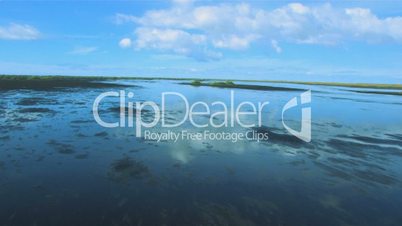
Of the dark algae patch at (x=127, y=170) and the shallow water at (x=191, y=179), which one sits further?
the dark algae patch at (x=127, y=170)

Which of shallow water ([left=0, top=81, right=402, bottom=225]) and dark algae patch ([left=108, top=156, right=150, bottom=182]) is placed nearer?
shallow water ([left=0, top=81, right=402, bottom=225])

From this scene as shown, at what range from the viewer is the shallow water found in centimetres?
824

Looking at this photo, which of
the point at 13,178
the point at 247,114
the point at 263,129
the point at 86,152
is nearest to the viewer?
the point at 13,178

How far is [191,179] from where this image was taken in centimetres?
1081

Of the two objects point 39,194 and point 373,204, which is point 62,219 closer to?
point 39,194

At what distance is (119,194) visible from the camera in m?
9.29

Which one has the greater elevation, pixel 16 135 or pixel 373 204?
pixel 16 135

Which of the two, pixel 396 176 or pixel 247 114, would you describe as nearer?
pixel 396 176

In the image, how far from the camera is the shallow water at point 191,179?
27.0 ft

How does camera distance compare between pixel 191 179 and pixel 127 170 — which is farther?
pixel 127 170

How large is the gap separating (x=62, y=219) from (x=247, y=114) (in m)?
21.1

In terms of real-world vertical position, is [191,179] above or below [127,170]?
below

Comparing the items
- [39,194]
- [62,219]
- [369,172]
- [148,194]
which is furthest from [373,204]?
[39,194]

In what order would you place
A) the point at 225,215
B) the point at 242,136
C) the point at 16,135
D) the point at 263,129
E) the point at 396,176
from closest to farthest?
the point at 225,215, the point at 396,176, the point at 16,135, the point at 242,136, the point at 263,129
